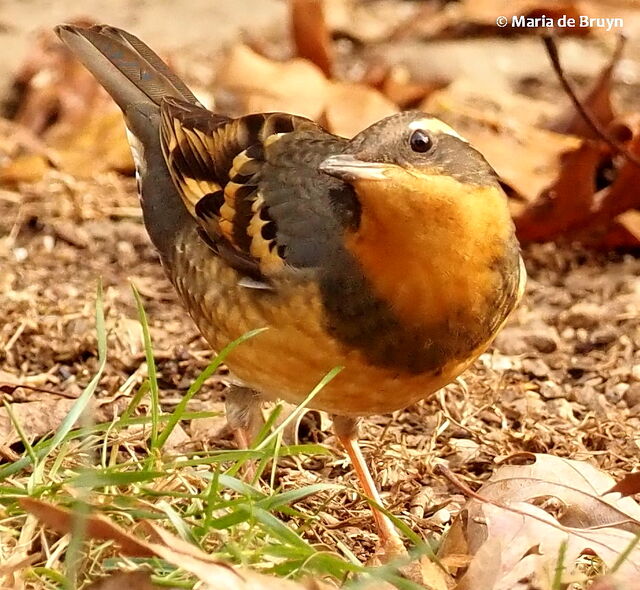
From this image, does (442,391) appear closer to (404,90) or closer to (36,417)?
(36,417)

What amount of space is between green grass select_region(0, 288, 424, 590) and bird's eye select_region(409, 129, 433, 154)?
22.3 inches

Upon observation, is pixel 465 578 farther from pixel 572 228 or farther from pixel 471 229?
pixel 572 228

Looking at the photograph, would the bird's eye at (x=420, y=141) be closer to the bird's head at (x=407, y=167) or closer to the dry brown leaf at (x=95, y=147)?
the bird's head at (x=407, y=167)

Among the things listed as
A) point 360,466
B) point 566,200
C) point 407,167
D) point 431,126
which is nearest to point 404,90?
point 566,200

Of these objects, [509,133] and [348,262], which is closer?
[348,262]

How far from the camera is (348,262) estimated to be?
3010 millimetres

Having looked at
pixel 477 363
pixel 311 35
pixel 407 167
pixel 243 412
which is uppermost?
pixel 407 167

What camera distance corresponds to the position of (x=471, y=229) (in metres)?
2.93

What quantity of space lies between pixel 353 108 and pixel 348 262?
283 cm

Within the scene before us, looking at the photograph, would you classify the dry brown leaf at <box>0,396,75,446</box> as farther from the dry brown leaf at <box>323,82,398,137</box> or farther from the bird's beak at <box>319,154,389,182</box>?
the dry brown leaf at <box>323,82,398,137</box>

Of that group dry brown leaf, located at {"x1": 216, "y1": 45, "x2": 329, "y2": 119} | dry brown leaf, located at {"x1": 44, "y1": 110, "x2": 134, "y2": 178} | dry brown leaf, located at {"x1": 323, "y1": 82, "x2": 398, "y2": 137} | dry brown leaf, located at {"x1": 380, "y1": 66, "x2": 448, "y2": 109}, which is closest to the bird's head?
dry brown leaf, located at {"x1": 323, "y1": 82, "x2": 398, "y2": 137}

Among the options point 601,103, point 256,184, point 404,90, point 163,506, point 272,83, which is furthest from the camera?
point 404,90

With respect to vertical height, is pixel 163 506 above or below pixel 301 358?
below

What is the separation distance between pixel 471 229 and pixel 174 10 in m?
5.24
